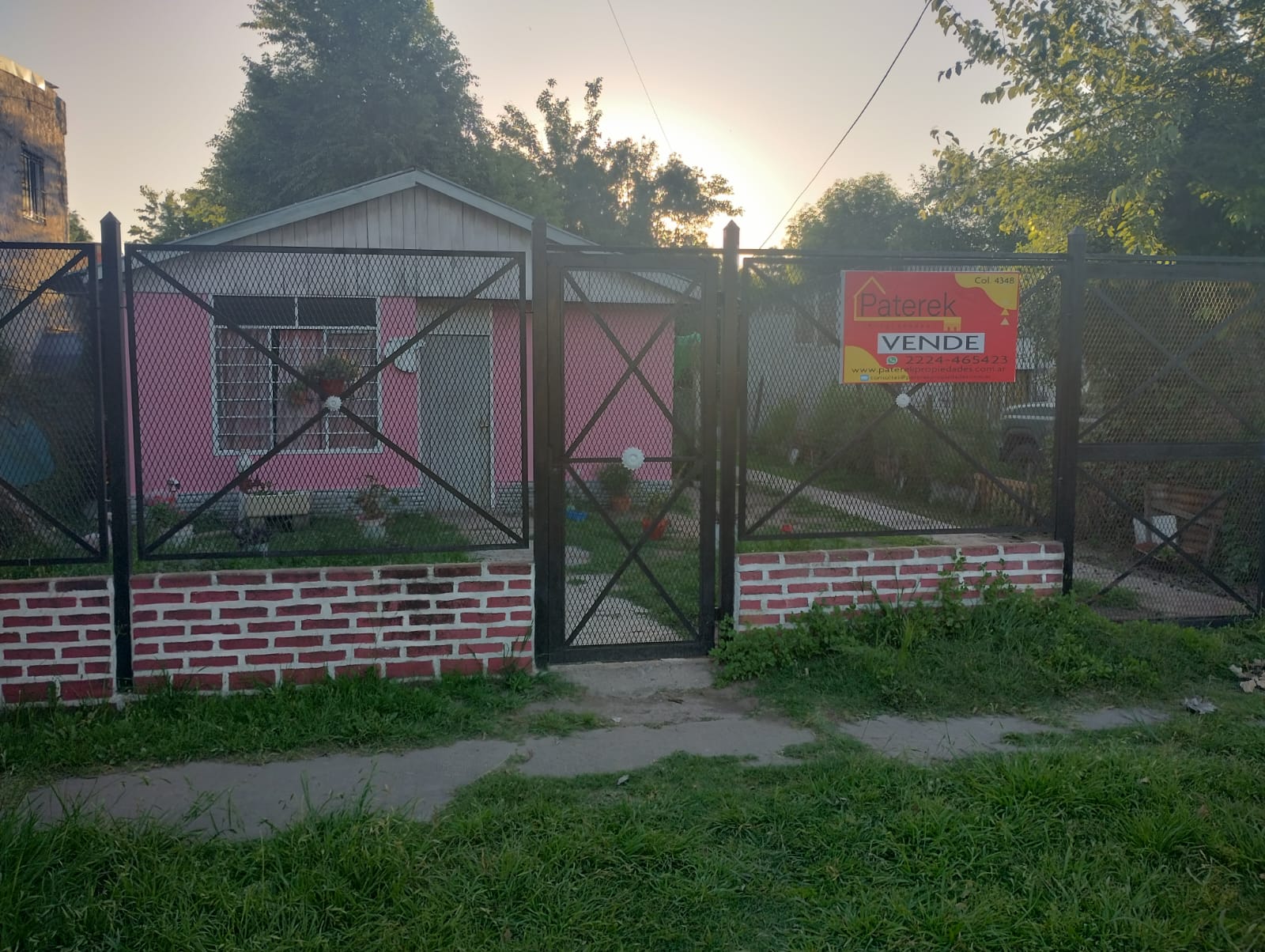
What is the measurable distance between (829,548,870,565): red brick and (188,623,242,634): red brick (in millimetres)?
3355

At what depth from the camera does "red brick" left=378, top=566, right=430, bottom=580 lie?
5062 millimetres

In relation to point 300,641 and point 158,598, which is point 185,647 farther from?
point 300,641

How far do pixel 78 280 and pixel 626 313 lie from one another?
6700mm

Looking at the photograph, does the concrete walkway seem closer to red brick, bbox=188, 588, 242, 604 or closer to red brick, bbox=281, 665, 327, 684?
red brick, bbox=281, 665, 327, 684

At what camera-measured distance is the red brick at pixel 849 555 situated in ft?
18.5

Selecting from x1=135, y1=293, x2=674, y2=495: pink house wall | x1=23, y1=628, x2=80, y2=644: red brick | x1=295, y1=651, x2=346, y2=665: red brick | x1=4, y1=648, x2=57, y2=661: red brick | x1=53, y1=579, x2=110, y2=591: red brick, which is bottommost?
x1=295, y1=651, x2=346, y2=665: red brick

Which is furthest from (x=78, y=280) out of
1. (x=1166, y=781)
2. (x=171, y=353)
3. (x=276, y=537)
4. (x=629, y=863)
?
(x=1166, y=781)

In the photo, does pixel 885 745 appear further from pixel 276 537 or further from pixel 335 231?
pixel 335 231

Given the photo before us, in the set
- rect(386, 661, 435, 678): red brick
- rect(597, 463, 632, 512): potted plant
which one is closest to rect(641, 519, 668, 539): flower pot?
rect(597, 463, 632, 512): potted plant

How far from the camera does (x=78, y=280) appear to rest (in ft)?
16.0

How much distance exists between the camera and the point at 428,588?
202 inches

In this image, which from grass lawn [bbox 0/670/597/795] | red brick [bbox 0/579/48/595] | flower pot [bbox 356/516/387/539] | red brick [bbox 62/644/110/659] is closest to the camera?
grass lawn [bbox 0/670/597/795]

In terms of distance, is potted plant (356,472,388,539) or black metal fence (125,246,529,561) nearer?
black metal fence (125,246,529,561)

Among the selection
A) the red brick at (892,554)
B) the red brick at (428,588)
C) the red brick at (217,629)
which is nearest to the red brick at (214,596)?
the red brick at (217,629)
